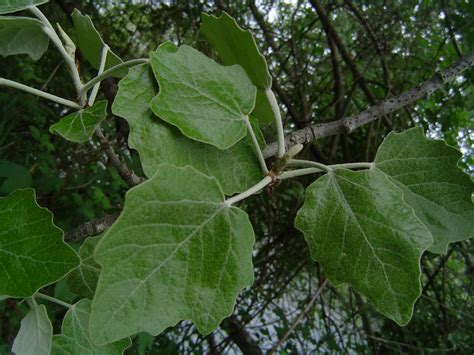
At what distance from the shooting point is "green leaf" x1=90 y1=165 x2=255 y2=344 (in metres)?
0.29

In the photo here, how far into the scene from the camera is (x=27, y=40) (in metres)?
0.49

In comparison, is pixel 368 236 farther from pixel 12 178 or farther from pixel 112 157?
pixel 12 178

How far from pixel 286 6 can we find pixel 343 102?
1.79 feet

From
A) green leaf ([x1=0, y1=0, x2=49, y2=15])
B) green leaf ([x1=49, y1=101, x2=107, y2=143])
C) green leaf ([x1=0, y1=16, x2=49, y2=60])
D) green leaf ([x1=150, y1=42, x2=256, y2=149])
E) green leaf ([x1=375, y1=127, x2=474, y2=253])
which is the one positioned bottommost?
green leaf ([x1=375, y1=127, x2=474, y2=253])

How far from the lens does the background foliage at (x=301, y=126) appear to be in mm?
1408

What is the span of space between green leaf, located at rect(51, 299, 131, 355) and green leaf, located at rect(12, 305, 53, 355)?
0.03 m

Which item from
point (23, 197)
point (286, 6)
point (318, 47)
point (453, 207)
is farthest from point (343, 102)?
point (23, 197)

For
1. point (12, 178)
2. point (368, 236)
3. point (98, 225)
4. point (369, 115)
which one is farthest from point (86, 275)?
point (12, 178)

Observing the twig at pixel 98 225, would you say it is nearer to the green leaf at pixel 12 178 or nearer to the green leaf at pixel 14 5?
the green leaf at pixel 14 5

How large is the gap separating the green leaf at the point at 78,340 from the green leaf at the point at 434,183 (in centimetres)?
30

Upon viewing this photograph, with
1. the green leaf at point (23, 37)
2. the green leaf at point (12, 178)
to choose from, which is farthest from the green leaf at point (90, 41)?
the green leaf at point (12, 178)

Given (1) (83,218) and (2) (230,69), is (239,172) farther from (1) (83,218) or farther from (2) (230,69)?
(1) (83,218)

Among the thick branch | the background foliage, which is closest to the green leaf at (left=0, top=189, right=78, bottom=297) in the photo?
the thick branch

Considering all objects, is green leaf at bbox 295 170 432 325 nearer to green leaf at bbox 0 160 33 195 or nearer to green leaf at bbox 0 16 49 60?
green leaf at bbox 0 16 49 60
